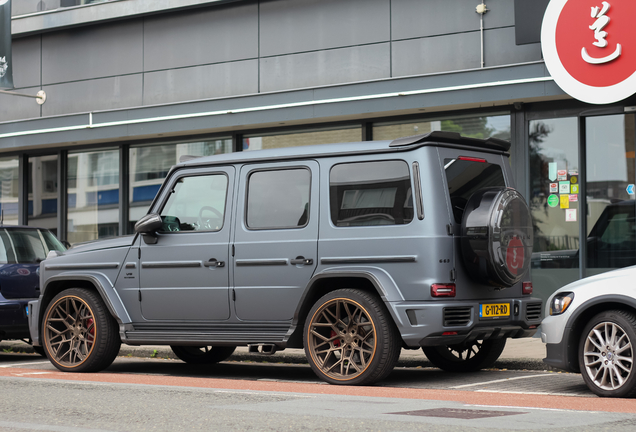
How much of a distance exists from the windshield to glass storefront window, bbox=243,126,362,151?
465cm

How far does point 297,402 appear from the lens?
6.56 meters

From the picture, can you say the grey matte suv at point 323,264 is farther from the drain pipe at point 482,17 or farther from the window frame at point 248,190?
the drain pipe at point 482,17

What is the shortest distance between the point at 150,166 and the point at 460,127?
6414mm

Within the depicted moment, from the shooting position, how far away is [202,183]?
8906mm

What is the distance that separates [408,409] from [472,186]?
8.62ft

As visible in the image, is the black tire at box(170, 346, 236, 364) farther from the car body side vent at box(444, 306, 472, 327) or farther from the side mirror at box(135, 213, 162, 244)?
the car body side vent at box(444, 306, 472, 327)

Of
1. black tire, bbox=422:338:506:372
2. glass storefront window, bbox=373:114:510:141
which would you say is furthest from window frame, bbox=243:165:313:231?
glass storefront window, bbox=373:114:510:141

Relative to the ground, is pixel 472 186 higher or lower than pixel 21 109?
lower

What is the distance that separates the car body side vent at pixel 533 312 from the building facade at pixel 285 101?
4.42 m

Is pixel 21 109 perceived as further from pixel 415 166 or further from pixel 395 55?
pixel 415 166

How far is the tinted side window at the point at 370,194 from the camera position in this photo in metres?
7.72

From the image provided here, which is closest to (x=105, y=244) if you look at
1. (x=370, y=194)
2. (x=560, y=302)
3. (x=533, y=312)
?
(x=370, y=194)

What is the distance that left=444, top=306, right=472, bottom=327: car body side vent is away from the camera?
24.4 feet

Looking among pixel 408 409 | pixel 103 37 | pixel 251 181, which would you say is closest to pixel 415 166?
pixel 251 181
